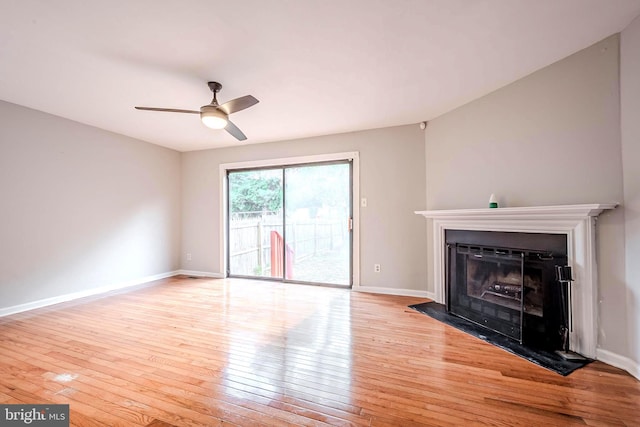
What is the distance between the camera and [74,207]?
3686 millimetres

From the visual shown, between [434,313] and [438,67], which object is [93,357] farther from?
[438,67]

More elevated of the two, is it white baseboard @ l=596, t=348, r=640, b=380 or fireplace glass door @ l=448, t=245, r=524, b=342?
fireplace glass door @ l=448, t=245, r=524, b=342

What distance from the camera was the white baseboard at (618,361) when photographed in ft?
6.07

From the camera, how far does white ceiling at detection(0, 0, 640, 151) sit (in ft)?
5.61

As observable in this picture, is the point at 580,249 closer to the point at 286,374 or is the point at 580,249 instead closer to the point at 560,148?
the point at 560,148

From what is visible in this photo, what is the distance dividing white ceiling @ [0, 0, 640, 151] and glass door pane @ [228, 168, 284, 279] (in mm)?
1697

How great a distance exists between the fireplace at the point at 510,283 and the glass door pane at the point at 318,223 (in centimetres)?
163

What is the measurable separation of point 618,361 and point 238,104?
11.7 feet

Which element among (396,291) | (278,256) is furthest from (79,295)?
(396,291)

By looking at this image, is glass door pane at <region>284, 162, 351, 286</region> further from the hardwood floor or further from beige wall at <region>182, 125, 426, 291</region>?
the hardwood floor

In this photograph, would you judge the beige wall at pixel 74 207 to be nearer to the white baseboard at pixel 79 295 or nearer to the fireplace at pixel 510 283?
the white baseboard at pixel 79 295

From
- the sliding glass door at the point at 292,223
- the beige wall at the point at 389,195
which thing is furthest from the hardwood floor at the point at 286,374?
the sliding glass door at the point at 292,223

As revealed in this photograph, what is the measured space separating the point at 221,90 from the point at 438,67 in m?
2.09

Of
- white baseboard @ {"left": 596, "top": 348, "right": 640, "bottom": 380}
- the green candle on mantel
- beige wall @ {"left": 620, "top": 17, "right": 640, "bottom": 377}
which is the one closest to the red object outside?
the green candle on mantel
